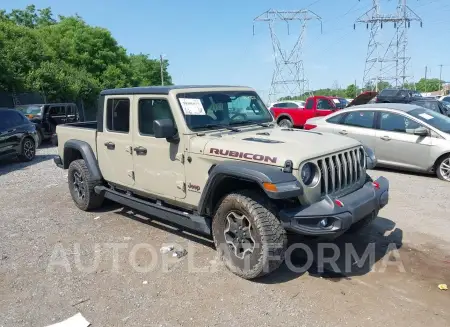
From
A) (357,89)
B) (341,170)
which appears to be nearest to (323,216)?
(341,170)

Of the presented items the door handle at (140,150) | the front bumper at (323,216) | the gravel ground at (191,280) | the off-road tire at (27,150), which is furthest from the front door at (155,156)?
the off-road tire at (27,150)

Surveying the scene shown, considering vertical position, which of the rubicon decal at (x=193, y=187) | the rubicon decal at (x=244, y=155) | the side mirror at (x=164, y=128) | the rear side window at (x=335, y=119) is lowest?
the rubicon decal at (x=193, y=187)

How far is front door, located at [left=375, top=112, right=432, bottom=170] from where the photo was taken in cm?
796

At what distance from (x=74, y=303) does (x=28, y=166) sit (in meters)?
8.43

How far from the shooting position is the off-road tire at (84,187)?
586 cm

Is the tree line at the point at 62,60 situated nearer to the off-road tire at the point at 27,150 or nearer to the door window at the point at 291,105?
the off-road tire at the point at 27,150

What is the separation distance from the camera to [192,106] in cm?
448

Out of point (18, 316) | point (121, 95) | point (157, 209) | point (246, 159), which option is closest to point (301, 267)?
point (246, 159)

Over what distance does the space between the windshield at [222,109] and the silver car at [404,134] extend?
166 inches

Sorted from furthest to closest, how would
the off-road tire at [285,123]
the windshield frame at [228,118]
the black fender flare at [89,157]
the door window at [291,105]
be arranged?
the door window at [291,105] < the off-road tire at [285,123] < the black fender flare at [89,157] < the windshield frame at [228,118]

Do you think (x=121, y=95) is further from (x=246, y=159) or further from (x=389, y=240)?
(x=389, y=240)

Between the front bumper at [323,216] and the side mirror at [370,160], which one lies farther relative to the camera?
the side mirror at [370,160]

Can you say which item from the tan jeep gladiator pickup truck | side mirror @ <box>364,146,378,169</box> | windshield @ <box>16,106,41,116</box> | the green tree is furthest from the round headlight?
the green tree

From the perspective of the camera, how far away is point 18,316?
3416 mm
